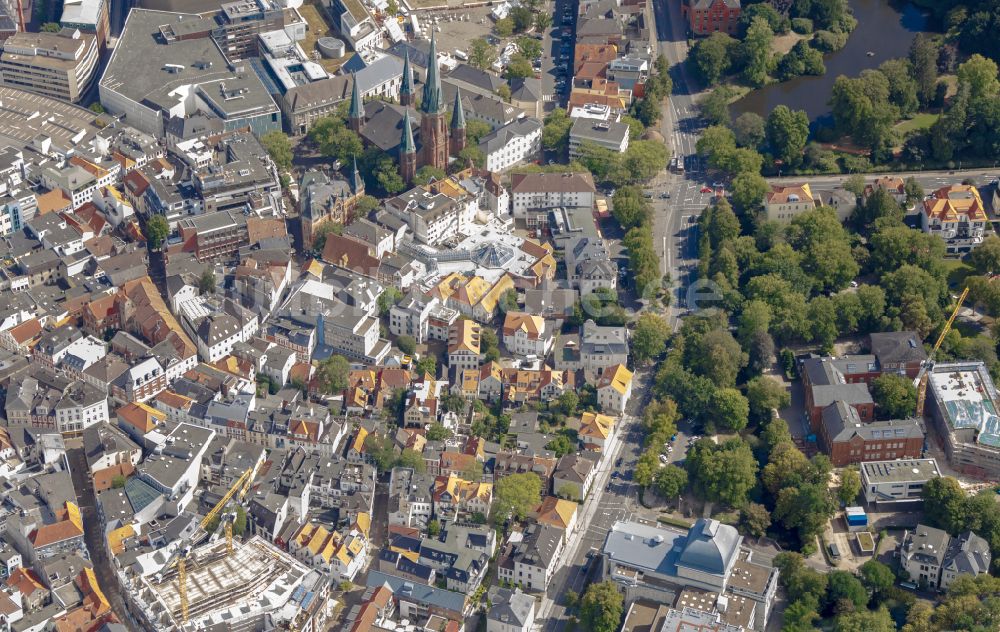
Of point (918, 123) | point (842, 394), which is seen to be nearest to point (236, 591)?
point (842, 394)

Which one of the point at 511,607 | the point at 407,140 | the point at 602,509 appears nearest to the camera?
the point at 511,607

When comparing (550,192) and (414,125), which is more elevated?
A: (414,125)

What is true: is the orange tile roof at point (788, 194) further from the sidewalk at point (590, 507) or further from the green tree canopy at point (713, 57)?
the sidewalk at point (590, 507)

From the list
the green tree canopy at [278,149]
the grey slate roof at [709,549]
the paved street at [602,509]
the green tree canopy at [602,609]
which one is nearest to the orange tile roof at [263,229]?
the green tree canopy at [278,149]

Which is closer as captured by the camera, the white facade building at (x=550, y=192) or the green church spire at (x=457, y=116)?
the white facade building at (x=550, y=192)

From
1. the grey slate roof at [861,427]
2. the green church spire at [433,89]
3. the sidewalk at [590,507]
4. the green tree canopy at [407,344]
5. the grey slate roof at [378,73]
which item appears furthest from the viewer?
the grey slate roof at [378,73]

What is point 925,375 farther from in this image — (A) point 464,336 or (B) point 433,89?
(B) point 433,89

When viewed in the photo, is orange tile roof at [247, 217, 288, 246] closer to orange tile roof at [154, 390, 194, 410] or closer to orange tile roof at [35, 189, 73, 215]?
orange tile roof at [35, 189, 73, 215]
